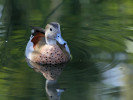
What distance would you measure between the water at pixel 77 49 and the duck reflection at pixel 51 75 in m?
0.02

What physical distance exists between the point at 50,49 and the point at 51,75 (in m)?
0.93

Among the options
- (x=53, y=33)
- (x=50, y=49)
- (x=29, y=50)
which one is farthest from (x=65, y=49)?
(x=29, y=50)

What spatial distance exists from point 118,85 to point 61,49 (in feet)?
6.30

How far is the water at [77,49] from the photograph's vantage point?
689 cm

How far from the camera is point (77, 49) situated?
8.94 meters

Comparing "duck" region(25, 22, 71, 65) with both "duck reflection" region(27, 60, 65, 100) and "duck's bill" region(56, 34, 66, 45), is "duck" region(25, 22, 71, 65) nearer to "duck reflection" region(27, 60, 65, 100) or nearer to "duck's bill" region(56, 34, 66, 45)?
"duck's bill" region(56, 34, 66, 45)

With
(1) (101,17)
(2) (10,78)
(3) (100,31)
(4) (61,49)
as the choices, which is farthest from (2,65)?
(1) (101,17)

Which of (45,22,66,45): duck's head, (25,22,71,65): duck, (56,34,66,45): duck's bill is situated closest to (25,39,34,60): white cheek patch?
(25,22,71,65): duck

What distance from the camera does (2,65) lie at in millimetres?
7984

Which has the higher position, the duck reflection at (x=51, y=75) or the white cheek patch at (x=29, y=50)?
the white cheek patch at (x=29, y=50)

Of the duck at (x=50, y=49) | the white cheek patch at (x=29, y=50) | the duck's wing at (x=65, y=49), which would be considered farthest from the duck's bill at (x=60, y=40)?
the white cheek patch at (x=29, y=50)

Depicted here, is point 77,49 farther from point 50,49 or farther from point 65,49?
point 50,49

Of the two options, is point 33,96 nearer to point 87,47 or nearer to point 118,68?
point 118,68

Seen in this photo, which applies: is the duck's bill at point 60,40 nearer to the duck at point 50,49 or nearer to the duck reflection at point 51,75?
the duck at point 50,49
